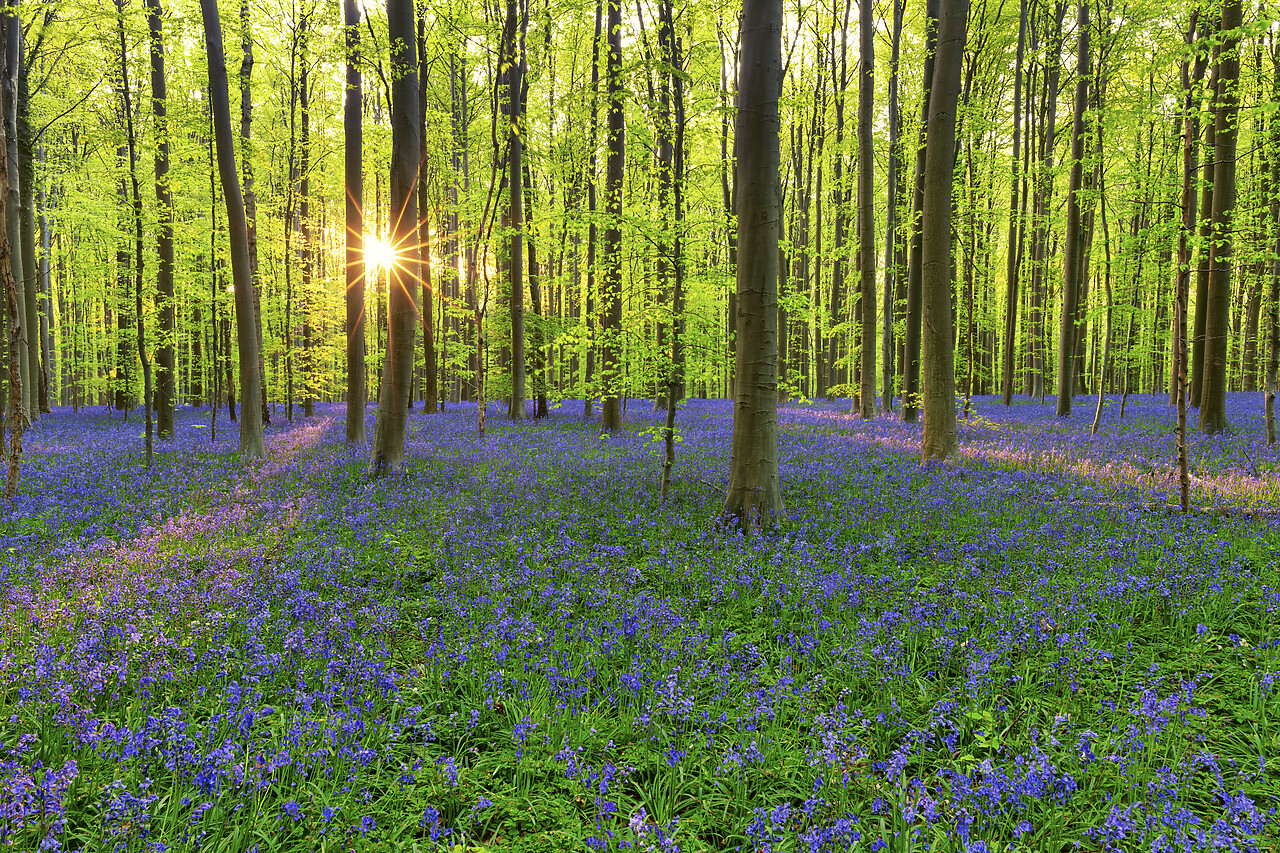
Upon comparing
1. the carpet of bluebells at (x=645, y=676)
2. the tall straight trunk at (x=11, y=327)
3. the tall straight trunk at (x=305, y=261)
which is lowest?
the carpet of bluebells at (x=645, y=676)

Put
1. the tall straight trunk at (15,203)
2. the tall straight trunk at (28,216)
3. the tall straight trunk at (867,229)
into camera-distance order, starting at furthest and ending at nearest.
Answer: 1. the tall straight trunk at (867,229)
2. the tall straight trunk at (28,216)
3. the tall straight trunk at (15,203)

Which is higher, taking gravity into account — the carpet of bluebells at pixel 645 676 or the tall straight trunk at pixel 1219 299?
the tall straight trunk at pixel 1219 299

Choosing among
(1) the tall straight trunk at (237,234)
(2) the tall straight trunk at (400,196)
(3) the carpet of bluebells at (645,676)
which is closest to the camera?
(3) the carpet of bluebells at (645,676)

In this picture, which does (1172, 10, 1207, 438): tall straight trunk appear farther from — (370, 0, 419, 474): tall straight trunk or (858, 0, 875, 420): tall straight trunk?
(370, 0, 419, 474): tall straight trunk

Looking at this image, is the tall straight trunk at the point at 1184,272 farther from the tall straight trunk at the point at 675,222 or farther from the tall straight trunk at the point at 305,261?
the tall straight trunk at the point at 305,261

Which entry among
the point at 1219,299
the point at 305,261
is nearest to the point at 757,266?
the point at 1219,299

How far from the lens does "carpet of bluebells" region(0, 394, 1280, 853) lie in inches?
100

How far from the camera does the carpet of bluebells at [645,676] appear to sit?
8.35 feet

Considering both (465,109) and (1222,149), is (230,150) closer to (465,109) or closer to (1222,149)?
(465,109)

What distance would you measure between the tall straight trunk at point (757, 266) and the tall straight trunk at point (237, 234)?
11313mm

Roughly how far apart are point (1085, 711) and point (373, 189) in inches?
1516

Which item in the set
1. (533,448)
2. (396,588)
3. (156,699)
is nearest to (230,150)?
(533,448)

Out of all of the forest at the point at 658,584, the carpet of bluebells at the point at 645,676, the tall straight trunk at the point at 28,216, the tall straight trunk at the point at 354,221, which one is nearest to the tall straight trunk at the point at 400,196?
the forest at the point at 658,584

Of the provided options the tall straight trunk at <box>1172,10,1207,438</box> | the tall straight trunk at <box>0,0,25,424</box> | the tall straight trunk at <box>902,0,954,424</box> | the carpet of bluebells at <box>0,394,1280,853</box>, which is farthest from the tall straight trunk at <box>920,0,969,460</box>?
the tall straight trunk at <box>0,0,25,424</box>
